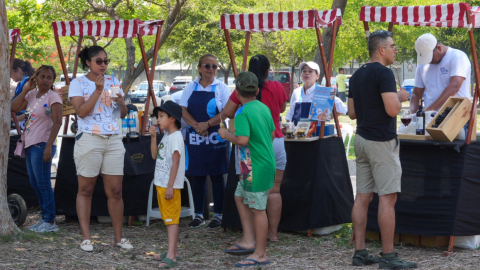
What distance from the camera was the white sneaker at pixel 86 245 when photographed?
17.0ft

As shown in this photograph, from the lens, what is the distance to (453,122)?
4.82 metres

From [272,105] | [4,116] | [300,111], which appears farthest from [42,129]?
[300,111]

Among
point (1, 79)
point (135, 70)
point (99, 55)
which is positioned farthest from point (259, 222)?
point (135, 70)

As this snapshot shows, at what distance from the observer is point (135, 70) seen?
576 inches

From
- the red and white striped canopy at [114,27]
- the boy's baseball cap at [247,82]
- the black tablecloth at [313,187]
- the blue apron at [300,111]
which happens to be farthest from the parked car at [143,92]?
the boy's baseball cap at [247,82]

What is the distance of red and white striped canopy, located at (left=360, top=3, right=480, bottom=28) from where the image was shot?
4.81m

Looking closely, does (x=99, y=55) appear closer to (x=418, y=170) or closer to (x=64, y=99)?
(x=64, y=99)

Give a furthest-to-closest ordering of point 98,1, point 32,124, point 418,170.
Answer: point 98,1 → point 32,124 → point 418,170

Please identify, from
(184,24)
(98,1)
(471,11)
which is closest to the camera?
(471,11)

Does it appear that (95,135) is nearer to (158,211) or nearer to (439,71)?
(158,211)

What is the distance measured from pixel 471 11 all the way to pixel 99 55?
3199mm

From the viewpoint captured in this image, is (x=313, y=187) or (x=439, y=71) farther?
(x=313, y=187)

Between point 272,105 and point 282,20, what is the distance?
1.01m

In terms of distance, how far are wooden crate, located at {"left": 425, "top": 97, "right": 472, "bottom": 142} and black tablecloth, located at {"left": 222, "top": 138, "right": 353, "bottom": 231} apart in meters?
1.10
